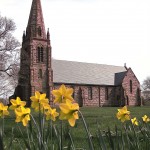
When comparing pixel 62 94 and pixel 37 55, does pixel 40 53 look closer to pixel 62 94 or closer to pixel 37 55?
pixel 37 55

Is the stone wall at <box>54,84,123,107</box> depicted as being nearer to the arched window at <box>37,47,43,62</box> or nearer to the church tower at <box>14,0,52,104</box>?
the church tower at <box>14,0,52,104</box>

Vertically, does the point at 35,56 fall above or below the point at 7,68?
above

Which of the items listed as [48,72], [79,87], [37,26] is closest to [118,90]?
[79,87]

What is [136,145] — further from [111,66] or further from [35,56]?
[111,66]

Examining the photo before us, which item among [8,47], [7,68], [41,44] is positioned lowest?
[7,68]

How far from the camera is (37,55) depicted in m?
55.6

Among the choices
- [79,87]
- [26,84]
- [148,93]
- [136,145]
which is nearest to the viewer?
[136,145]

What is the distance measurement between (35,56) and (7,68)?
2127 centimetres

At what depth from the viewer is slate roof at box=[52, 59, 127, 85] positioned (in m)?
58.4

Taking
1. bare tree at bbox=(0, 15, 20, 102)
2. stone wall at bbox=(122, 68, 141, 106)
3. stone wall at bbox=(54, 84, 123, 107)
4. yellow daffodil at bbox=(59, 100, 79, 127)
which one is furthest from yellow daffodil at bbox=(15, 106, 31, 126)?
stone wall at bbox=(122, 68, 141, 106)

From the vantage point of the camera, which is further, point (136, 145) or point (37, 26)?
Answer: point (37, 26)

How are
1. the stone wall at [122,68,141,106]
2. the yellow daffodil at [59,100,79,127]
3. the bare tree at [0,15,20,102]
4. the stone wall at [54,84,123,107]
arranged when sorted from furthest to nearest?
the stone wall at [122,68,141,106], the stone wall at [54,84,123,107], the bare tree at [0,15,20,102], the yellow daffodil at [59,100,79,127]

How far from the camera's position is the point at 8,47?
33312mm

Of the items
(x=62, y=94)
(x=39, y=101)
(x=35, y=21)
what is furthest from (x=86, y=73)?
(x=62, y=94)
